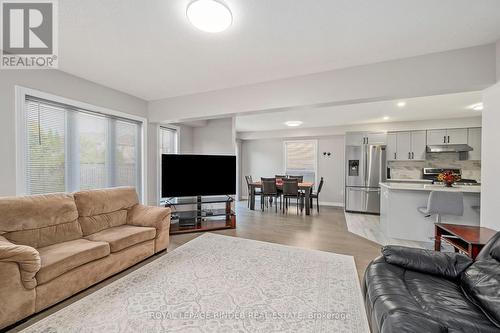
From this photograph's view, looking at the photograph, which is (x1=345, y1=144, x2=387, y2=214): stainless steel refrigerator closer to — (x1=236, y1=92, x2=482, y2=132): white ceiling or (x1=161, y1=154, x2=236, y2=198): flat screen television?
(x1=236, y1=92, x2=482, y2=132): white ceiling

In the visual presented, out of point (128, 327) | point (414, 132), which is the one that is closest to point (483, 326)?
point (128, 327)

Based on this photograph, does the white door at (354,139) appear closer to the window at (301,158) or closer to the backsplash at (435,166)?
the backsplash at (435,166)

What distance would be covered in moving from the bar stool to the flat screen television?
3.26 m

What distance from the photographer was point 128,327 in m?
1.62

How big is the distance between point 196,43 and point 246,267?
2679mm

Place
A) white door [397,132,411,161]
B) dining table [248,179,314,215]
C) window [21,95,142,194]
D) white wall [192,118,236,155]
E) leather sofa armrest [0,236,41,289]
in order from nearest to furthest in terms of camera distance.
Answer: leather sofa armrest [0,236,41,289]
window [21,95,142,194]
white wall [192,118,236,155]
dining table [248,179,314,215]
white door [397,132,411,161]

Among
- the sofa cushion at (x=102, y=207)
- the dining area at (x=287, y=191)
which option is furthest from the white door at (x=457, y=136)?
the sofa cushion at (x=102, y=207)

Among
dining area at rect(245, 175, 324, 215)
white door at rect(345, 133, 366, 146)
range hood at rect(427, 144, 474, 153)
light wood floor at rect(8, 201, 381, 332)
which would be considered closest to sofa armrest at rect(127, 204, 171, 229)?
light wood floor at rect(8, 201, 381, 332)

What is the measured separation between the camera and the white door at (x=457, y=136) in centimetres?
529

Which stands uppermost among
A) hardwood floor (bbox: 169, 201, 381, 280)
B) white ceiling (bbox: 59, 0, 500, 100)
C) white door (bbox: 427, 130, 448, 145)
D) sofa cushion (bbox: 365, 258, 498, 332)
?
white ceiling (bbox: 59, 0, 500, 100)

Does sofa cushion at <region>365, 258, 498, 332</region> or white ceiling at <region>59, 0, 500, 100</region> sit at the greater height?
white ceiling at <region>59, 0, 500, 100</region>

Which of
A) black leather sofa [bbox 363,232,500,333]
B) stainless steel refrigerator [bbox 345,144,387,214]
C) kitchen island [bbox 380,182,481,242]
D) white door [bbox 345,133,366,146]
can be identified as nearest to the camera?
black leather sofa [bbox 363,232,500,333]

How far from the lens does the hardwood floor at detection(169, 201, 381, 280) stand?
324 centimetres

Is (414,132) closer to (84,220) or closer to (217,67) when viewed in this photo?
(217,67)
